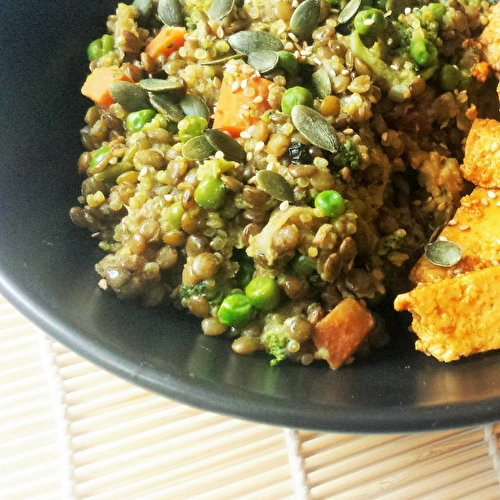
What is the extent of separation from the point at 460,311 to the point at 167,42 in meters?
2.17

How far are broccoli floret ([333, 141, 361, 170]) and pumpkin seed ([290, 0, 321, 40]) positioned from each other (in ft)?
2.48

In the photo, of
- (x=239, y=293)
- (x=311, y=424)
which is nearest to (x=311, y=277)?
(x=239, y=293)

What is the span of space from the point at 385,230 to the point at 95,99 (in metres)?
1.83

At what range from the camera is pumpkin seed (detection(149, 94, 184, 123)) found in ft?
9.49

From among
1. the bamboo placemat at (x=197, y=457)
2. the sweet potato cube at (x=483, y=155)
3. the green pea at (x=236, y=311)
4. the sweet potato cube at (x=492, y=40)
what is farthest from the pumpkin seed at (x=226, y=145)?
the sweet potato cube at (x=492, y=40)

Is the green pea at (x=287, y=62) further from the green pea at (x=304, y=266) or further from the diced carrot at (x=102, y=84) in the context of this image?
the green pea at (x=304, y=266)

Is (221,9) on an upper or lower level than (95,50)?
upper

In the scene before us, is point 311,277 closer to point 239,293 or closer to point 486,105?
point 239,293

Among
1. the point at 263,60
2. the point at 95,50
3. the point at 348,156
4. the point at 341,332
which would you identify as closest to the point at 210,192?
the point at 348,156

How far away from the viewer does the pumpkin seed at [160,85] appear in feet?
9.41

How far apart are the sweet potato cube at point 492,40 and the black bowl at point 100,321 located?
163 centimetres

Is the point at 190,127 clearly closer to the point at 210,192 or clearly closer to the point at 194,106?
the point at 194,106

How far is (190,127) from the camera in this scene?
2.73 meters

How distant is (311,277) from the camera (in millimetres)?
2621
